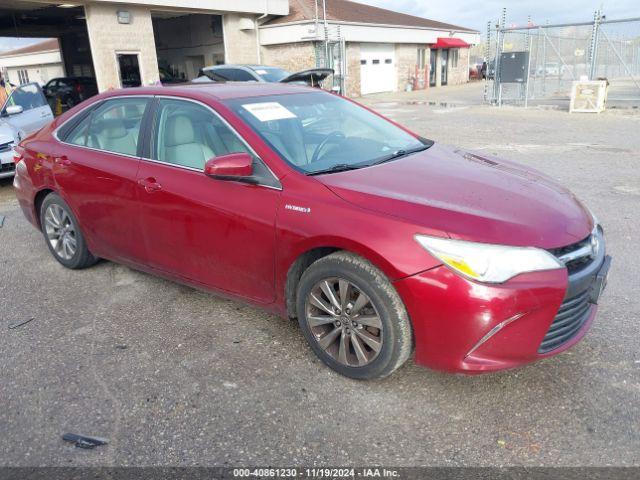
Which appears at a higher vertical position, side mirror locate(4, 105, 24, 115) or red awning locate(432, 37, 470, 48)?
red awning locate(432, 37, 470, 48)

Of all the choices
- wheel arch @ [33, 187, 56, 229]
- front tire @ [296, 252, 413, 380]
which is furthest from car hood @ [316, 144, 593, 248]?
wheel arch @ [33, 187, 56, 229]

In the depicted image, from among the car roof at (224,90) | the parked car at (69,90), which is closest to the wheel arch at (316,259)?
the car roof at (224,90)

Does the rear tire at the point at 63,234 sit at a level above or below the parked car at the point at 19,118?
below

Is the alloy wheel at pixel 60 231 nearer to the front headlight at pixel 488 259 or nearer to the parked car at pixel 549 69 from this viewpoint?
the front headlight at pixel 488 259

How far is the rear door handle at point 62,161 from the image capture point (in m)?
4.34

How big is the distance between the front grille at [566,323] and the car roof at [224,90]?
2411mm

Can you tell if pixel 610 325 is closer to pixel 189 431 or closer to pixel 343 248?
pixel 343 248

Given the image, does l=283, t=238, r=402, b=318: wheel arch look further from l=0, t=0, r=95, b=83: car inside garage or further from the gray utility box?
l=0, t=0, r=95, b=83: car inside garage

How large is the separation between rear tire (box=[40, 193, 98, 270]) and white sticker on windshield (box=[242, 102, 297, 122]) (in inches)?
77.6

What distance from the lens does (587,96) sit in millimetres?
16125

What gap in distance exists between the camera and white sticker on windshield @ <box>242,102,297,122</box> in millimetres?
3484

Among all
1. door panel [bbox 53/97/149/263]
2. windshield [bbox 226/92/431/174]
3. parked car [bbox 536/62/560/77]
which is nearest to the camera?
windshield [bbox 226/92/431/174]

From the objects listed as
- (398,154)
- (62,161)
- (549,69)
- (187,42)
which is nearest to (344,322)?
(398,154)

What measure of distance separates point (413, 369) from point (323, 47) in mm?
23004
